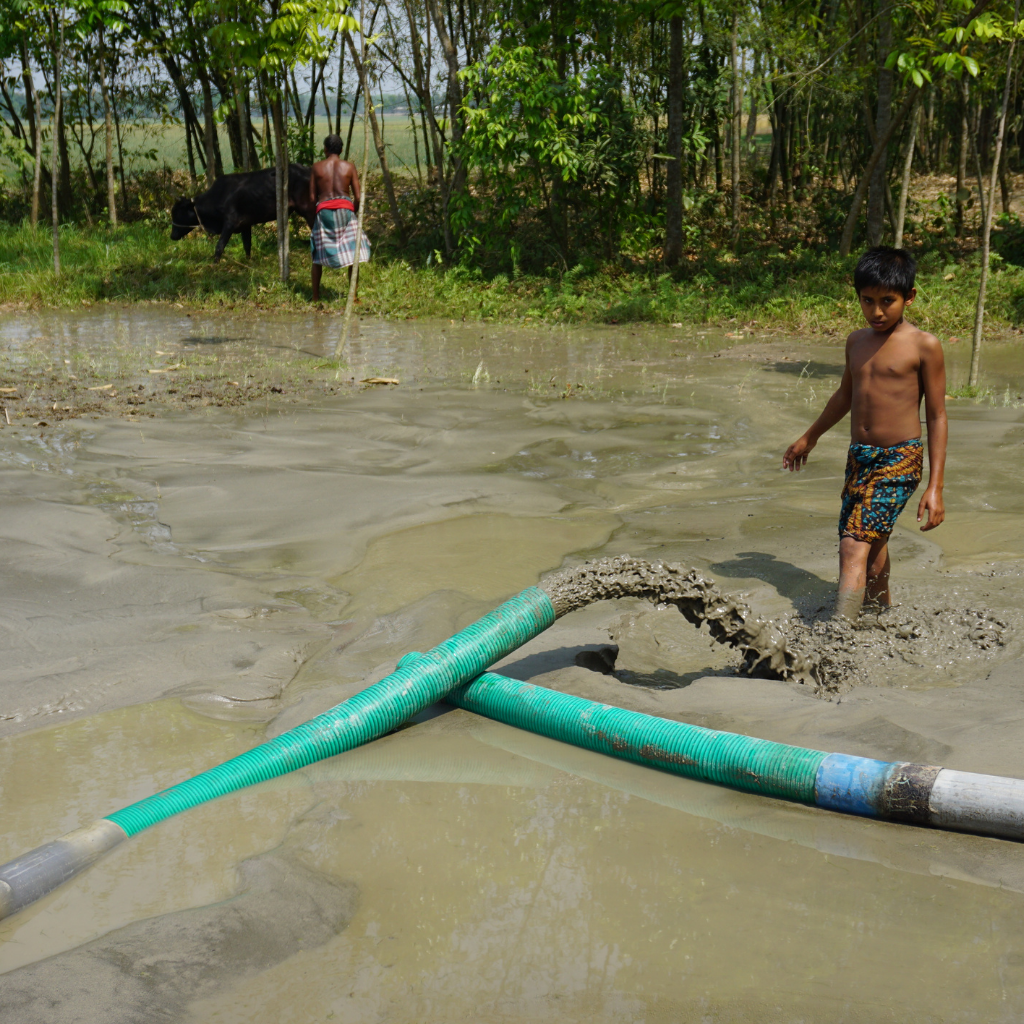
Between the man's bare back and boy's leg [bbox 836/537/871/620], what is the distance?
8.67 m

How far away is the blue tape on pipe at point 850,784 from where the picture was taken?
2.07 meters

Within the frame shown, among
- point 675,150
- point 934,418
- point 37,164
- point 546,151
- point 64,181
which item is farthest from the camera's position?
point 64,181

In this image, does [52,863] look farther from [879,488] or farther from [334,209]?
[334,209]

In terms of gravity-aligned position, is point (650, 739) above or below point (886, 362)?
below

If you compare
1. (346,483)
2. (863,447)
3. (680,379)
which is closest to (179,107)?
(680,379)

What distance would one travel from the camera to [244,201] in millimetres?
12492

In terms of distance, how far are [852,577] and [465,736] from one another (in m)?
1.46

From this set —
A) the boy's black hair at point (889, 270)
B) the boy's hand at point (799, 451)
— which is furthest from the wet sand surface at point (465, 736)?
the boy's black hair at point (889, 270)

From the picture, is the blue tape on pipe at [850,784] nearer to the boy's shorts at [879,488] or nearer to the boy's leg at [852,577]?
the boy's leg at [852,577]

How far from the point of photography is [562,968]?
5.49 feet

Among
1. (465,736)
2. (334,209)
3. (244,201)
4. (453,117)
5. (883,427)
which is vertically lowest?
(465,736)

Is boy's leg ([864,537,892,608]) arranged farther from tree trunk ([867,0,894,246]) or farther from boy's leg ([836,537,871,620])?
tree trunk ([867,0,894,246])

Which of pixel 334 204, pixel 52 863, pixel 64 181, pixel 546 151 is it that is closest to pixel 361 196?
pixel 334 204

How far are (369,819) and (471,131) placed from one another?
34.7 ft
